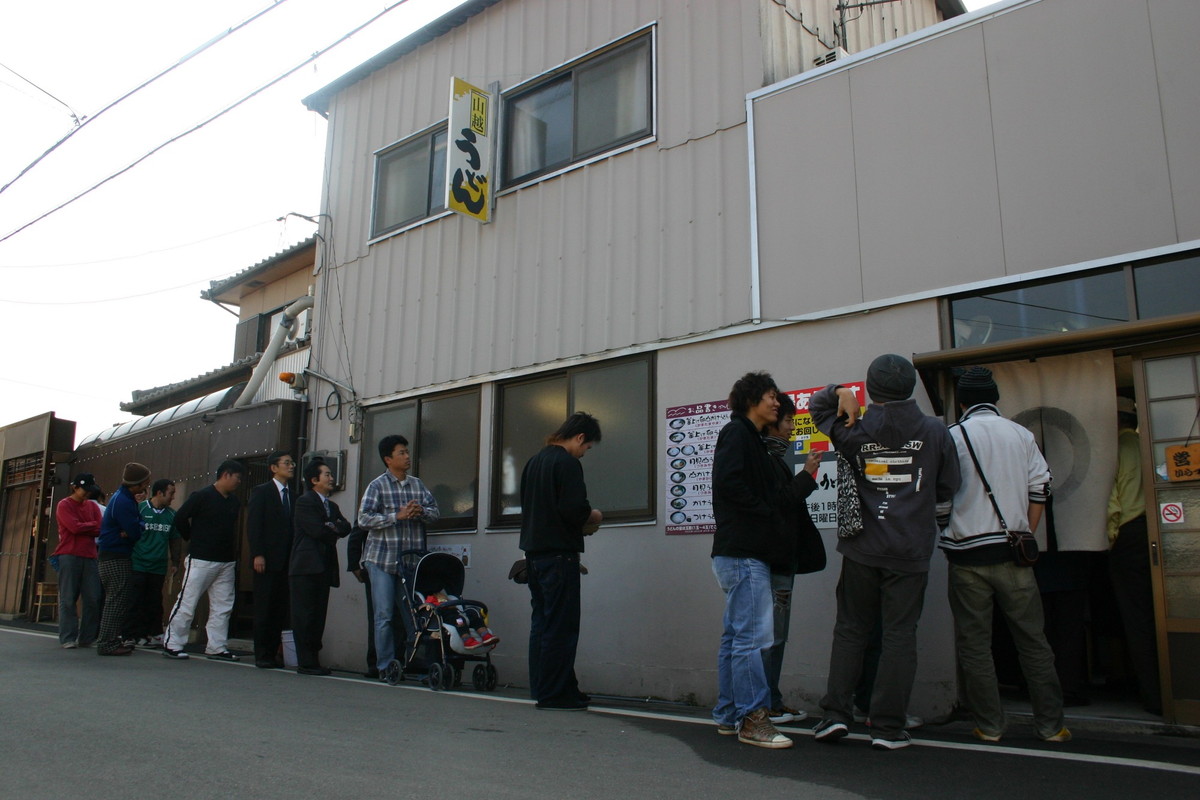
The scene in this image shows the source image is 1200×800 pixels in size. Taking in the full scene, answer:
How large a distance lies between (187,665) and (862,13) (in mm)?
8575

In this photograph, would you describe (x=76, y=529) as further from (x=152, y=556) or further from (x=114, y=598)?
(x=114, y=598)

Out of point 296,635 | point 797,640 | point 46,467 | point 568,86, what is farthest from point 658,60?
point 46,467

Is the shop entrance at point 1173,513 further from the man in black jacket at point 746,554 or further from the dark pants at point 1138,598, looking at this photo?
the man in black jacket at point 746,554

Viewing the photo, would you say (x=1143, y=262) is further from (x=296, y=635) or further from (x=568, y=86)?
(x=296, y=635)

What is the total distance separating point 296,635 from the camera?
27.7 ft

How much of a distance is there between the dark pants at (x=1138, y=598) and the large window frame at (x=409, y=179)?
704 cm

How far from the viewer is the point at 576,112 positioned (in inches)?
348

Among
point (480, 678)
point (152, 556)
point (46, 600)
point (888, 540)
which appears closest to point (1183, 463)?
point (888, 540)

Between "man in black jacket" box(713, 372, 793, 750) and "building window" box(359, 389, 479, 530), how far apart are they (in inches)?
171

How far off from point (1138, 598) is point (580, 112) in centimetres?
602

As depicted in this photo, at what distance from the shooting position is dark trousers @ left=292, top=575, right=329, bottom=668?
8.43 metres

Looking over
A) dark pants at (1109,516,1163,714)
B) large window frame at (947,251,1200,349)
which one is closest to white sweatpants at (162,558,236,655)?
large window frame at (947,251,1200,349)

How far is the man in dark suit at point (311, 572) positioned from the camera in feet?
27.7

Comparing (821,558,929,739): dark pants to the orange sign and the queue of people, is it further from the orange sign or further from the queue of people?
the orange sign
